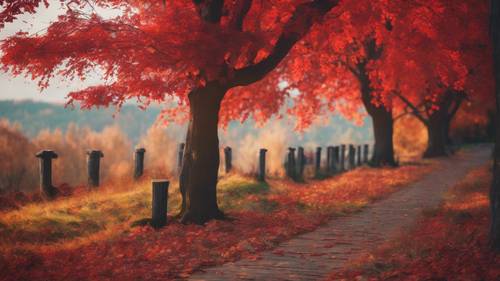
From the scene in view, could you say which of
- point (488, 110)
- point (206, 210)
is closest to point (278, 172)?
point (206, 210)

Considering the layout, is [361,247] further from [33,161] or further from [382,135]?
[33,161]

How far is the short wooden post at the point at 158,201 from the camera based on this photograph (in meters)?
12.3

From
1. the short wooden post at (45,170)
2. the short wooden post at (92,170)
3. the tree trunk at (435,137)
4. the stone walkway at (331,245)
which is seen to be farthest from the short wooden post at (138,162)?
the tree trunk at (435,137)

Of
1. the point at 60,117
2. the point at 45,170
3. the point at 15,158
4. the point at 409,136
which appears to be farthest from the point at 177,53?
the point at 60,117

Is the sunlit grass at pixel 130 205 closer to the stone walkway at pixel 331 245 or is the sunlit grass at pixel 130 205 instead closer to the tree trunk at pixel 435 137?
the stone walkway at pixel 331 245

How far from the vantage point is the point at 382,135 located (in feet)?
95.3

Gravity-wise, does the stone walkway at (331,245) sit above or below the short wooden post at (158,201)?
below

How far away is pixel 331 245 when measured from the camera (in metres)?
10.6

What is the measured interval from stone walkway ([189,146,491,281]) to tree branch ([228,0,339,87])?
3.83m

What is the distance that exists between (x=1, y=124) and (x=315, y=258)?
106 ft

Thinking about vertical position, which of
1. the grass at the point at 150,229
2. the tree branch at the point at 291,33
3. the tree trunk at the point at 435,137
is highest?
the tree branch at the point at 291,33

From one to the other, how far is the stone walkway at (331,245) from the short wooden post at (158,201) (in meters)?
3.09

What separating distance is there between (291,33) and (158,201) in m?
4.78

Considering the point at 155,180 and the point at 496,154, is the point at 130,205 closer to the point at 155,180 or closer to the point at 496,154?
the point at 155,180
